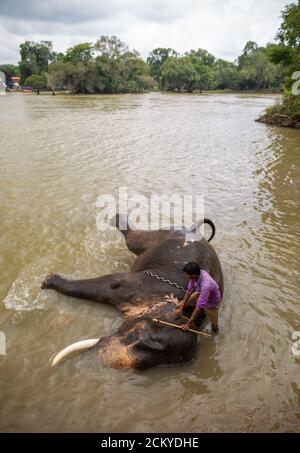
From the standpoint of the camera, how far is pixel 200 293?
3871mm

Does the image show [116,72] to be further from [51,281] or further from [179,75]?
[51,281]

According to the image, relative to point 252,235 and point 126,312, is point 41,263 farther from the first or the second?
point 252,235

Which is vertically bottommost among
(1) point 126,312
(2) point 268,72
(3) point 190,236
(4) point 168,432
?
(4) point 168,432

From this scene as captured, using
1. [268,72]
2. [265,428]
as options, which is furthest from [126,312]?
[268,72]

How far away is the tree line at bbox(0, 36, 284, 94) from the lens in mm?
62438

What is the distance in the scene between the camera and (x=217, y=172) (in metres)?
11.7

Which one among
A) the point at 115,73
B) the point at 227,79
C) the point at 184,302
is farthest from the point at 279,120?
the point at 227,79

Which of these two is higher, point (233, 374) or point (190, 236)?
point (190, 236)

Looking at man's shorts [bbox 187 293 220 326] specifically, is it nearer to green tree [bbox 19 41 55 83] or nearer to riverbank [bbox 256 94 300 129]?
riverbank [bbox 256 94 300 129]

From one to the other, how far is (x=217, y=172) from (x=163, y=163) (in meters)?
2.06

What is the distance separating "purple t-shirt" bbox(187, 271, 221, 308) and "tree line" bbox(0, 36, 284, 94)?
60.2 metres
